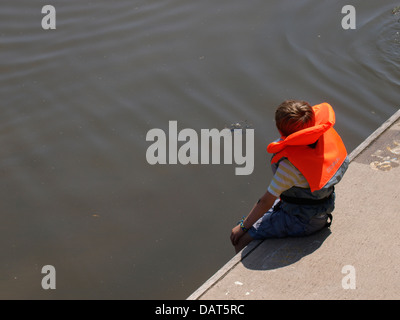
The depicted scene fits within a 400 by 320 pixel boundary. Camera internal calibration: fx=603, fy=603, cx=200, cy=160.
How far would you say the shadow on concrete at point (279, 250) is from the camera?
4.05 m

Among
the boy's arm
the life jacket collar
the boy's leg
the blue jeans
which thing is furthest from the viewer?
the boy's leg

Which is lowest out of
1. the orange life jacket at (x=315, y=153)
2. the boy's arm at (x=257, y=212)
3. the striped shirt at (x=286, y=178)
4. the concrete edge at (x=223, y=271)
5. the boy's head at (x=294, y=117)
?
the concrete edge at (x=223, y=271)

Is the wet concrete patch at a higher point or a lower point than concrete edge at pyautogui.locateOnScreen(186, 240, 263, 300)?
higher

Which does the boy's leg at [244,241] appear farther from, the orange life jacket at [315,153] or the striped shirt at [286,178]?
the orange life jacket at [315,153]

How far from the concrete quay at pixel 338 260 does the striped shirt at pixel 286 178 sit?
486 mm

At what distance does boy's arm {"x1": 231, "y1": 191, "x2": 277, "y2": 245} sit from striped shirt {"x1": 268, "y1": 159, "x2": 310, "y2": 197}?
6 centimetres

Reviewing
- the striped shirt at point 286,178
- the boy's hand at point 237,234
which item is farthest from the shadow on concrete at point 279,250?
the striped shirt at point 286,178

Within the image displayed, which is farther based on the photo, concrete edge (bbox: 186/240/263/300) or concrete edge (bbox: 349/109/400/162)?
concrete edge (bbox: 349/109/400/162)

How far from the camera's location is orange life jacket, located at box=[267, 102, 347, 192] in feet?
12.4

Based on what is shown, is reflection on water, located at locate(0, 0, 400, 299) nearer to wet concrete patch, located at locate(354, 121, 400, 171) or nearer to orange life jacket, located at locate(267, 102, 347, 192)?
wet concrete patch, located at locate(354, 121, 400, 171)

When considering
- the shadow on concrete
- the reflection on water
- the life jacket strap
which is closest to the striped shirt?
the life jacket strap

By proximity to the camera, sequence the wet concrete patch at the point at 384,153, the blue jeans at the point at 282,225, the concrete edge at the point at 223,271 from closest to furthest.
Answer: the concrete edge at the point at 223,271 → the blue jeans at the point at 282,225 → the wet concrete patch at the point at 384,153

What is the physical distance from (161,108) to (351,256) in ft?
10.2
